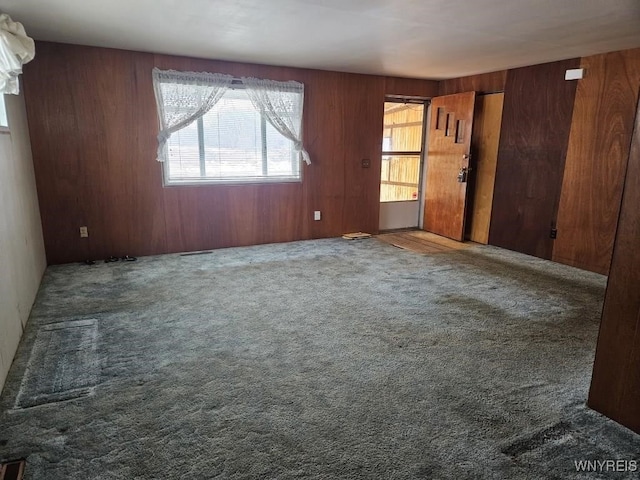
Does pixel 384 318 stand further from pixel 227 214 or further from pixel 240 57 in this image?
pixel 240 57

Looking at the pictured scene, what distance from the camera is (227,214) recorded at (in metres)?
4.86

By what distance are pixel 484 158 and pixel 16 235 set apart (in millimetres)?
5122

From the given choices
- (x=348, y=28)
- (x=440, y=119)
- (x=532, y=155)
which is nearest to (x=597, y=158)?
(x=532, y=155)

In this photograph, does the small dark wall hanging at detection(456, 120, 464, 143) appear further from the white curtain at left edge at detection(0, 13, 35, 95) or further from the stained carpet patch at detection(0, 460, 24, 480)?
the stained carpet patch at detection(0, 460, 24, 480)

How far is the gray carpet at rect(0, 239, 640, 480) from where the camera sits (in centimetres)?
159

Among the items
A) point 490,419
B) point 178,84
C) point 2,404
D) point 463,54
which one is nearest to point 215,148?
point 178,84

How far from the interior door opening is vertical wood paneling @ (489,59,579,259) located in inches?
55.4

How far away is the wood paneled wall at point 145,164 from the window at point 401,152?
0.53 metres

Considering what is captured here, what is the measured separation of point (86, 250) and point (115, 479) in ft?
11.2

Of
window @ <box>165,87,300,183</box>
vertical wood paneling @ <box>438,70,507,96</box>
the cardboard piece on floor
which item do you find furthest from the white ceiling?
the cardboard piece on floor

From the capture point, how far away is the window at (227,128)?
14.2 ft

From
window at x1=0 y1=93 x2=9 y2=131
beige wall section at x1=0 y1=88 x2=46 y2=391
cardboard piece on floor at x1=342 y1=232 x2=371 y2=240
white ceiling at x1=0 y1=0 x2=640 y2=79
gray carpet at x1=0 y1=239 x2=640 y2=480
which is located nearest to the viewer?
gray carpet at x1=0 y1=239 x2=640 y2=480

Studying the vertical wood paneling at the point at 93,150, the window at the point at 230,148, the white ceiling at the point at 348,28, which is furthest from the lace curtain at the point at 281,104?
the vertical wood paneling at the point at 93,150

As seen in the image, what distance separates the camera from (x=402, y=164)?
619cm
